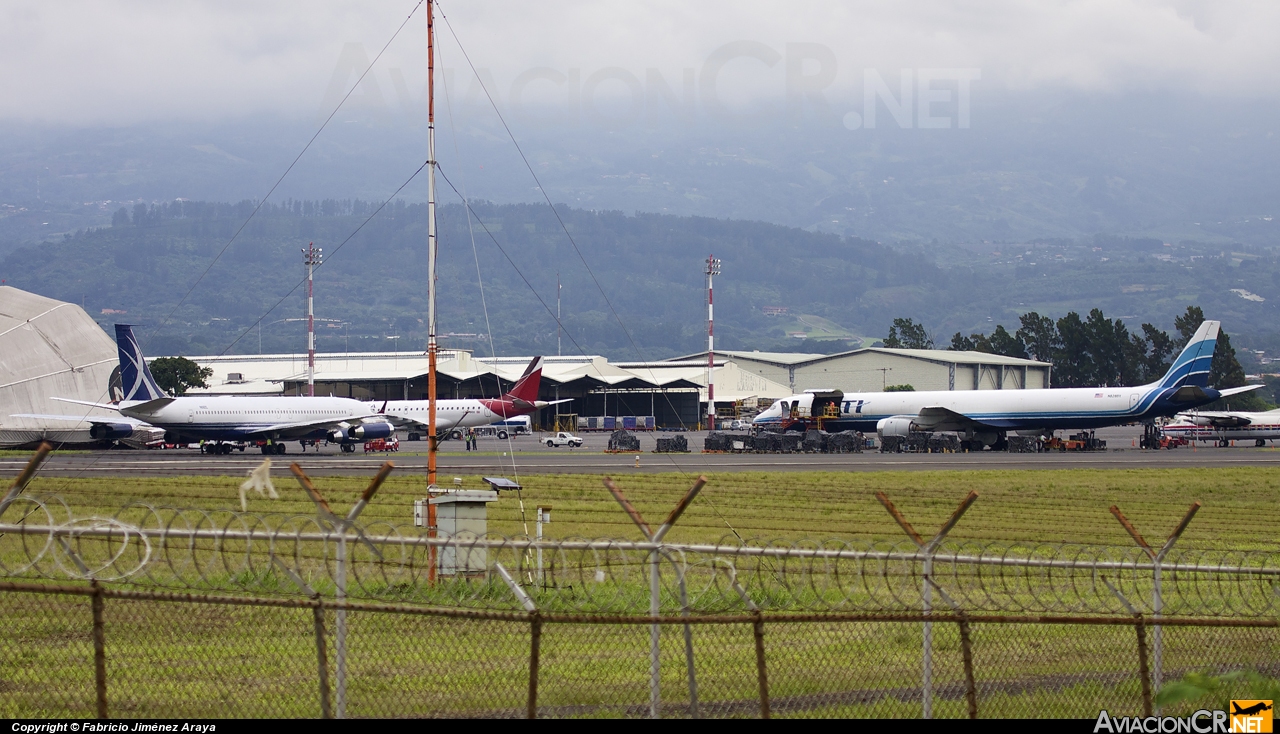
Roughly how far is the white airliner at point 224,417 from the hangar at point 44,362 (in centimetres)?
1131

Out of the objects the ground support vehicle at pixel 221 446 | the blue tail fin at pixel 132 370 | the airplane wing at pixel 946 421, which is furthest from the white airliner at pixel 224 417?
the airplane wing at pixel 946 421

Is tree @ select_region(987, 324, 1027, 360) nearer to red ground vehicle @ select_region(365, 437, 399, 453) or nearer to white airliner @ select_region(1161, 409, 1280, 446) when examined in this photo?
white airliner @ select_region(1161, 409, 1280, 446)

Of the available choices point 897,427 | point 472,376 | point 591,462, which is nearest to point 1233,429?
point 897,427

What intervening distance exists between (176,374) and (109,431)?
6277 cm

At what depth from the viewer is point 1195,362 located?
2665 inches

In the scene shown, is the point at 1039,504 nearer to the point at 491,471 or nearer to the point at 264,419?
the point at 491,471

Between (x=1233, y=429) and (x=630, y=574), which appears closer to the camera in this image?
(x=630, y=574)

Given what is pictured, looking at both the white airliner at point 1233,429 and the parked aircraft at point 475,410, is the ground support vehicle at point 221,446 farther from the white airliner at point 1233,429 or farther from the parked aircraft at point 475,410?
the white airliner at point 1233,429

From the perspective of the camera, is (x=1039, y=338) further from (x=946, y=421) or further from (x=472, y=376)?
(x=946, y=421)

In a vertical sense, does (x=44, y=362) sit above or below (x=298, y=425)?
above

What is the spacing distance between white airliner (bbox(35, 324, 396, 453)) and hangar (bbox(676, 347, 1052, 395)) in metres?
98.8

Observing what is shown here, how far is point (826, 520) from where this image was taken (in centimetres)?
2814

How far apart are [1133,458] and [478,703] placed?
54.3 m
